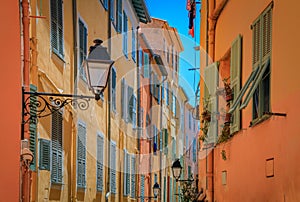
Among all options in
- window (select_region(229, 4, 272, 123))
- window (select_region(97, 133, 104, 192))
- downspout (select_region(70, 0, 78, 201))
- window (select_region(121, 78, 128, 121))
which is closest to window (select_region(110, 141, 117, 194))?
window (select_region(97, 133, 104, 192))

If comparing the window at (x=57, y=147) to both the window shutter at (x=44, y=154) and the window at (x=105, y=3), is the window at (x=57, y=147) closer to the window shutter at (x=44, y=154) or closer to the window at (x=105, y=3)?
the window shutter at (x=44, y=154)

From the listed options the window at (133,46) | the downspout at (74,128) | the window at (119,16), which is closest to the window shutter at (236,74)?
the downspout at (74,128)

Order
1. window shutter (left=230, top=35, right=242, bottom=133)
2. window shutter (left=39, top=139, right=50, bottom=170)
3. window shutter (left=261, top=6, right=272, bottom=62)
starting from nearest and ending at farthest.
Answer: window shutter (left=261, top=6, right=272, bottom=62) < window shutter (left=230, top=35, right=242, bottom=133) < window shutter (left=39, top=139, right=50, bottom=170)

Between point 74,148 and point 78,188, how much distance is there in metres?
0.98

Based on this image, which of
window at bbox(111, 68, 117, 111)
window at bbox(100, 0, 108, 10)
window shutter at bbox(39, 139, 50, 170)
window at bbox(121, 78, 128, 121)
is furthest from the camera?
window at bbox(121, 78, 128, 121)

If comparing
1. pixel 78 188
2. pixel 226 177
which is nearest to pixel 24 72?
pixel 226 177

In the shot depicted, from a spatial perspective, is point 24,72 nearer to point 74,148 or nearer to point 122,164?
point 74,148

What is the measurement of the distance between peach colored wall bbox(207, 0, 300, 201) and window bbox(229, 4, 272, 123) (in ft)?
0.58

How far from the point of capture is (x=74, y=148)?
1136cm

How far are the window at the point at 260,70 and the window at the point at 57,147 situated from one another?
11.9ft

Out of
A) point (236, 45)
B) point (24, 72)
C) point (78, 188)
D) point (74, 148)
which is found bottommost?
point (78, 188)

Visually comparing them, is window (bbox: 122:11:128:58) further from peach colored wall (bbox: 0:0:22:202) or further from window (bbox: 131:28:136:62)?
peach colored wall (bbox: 0:0:22:202)

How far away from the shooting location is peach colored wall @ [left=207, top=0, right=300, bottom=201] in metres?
5.70

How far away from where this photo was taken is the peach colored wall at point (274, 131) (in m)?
5.70
